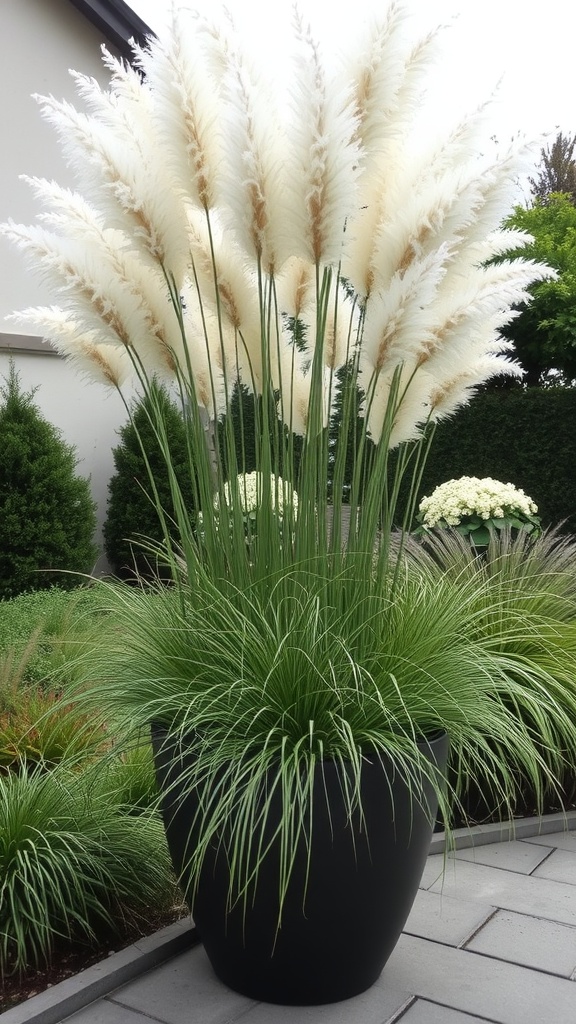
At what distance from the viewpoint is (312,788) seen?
6.75ft

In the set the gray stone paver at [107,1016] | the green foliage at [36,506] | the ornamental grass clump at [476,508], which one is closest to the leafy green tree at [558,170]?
the green foliage at [36,506]

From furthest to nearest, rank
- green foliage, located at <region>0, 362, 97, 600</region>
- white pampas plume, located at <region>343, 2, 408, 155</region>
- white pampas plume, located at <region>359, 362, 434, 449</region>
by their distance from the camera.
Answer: green foliage, located at <region>0, 362, 97, 600</region>
white pampas plume, located at <region>359, 362, 434, 449</region>
white pampas plume, located at <region>343, 2, 408, 155</region>

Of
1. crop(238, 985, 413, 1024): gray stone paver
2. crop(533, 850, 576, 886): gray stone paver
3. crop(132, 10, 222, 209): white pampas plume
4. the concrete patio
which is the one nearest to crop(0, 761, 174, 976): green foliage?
the concrete patio

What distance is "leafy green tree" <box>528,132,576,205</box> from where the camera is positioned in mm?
17984

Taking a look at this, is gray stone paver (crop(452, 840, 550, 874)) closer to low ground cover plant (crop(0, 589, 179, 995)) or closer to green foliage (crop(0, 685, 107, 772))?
low ground cover plant (crop(0, 589, 179, 995))

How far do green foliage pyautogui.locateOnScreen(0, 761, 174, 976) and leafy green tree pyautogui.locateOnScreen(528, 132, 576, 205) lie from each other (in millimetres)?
17555

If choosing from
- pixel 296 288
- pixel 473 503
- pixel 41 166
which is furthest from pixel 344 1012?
pixel 41 166

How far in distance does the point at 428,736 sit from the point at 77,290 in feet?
4.71

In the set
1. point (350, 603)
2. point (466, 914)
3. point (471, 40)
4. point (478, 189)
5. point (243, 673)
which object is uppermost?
point (471, 40)

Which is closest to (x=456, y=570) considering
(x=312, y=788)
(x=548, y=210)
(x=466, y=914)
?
(x=466, y=914)

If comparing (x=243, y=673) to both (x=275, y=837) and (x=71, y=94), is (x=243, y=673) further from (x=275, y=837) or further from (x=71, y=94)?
(x=71, y=94)

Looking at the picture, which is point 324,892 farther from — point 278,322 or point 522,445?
point 522,445

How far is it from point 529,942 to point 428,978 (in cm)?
38

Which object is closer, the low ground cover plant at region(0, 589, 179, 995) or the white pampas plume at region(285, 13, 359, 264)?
the white pampas plume at region(285, 13, 359, 264)
